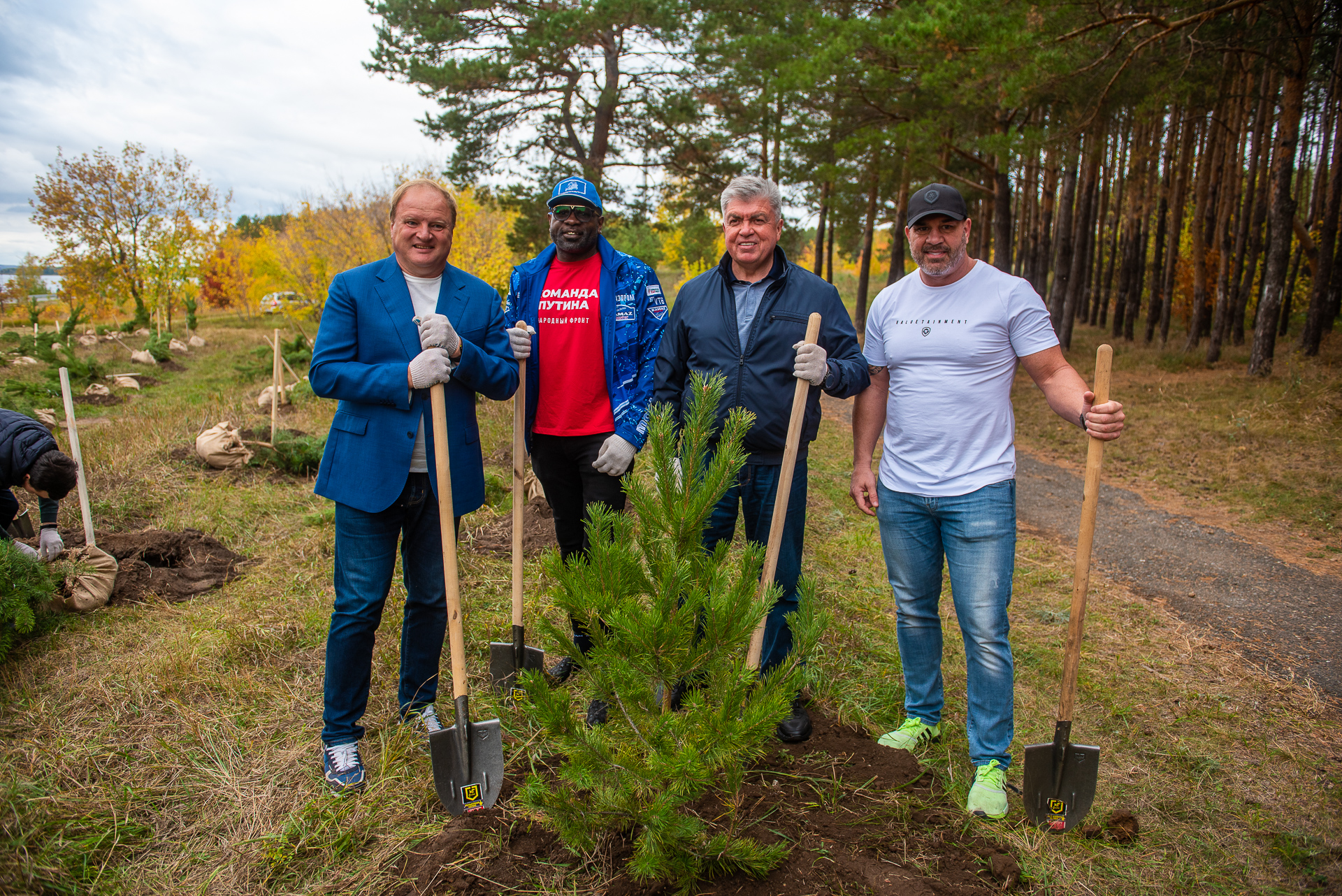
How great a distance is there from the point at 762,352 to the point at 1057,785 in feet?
6.03

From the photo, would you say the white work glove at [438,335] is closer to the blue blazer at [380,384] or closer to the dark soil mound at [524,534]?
the blue blazer at [380,384]

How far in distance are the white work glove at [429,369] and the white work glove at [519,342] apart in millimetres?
496

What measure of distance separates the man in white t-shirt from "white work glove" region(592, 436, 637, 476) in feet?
3.50

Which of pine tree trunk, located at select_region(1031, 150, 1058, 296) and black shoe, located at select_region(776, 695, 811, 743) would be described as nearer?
black shoe, located at select_region(776, 695, 811, 743)

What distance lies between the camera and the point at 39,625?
3.86 m

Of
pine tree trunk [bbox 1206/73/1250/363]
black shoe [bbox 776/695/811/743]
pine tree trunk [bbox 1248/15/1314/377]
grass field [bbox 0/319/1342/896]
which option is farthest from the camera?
pine tree trunk [bbox 1206/73/1250/363]

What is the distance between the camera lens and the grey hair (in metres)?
2.71

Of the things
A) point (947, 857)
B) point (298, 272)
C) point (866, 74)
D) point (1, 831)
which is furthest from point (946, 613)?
point (298, 272)

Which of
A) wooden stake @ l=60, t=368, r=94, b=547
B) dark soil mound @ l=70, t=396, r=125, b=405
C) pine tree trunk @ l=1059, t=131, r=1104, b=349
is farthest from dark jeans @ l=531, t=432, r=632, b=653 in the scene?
pine tree trunk @ l=1059, t=131, r=1104, b=349

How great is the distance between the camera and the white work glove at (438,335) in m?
2.47

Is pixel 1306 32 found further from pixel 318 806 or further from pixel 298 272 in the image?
pixel 298 272

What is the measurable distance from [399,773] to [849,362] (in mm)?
2293

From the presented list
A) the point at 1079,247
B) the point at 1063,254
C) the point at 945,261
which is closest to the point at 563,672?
the point at 945,261

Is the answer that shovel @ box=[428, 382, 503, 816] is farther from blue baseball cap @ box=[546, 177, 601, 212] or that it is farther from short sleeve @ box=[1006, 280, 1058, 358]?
short sleeve @ box=[1006, 280, 1058, 358]
